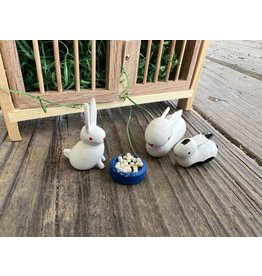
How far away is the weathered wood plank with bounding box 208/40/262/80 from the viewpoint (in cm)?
166

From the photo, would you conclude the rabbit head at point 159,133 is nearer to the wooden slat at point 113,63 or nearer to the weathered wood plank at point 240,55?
the wooden slat at point 113,63

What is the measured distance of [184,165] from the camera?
67 centimetres

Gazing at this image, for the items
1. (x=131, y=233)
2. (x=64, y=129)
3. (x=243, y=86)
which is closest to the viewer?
(x=131, y=233)

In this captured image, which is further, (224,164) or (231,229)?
(224,164)

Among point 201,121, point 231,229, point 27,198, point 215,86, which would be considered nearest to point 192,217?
point 231,229

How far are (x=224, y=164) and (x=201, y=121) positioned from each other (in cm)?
29

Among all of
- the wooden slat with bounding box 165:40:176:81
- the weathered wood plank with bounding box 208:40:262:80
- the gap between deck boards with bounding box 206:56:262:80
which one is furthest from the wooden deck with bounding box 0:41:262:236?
the weathered wood plank with bounding box 208:40:262:80

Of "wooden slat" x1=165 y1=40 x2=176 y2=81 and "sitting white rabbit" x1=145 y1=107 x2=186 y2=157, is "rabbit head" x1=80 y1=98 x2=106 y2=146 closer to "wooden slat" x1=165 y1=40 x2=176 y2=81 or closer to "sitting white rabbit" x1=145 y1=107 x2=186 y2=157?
"sitting white rabbit" x1=145 y1=107 x2=186 y2=157

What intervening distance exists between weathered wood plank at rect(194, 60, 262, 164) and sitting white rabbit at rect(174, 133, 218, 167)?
19cm

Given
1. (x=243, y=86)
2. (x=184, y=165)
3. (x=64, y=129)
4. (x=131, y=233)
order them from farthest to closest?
(x=243, y=86) → (x=64, y=129) → (x=184, y=165) → (x=131, y=233)

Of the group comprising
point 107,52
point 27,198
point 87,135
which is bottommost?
point 27,198

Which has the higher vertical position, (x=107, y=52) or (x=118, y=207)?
(x=107, y=52)

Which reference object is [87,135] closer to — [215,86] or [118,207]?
[118,207]

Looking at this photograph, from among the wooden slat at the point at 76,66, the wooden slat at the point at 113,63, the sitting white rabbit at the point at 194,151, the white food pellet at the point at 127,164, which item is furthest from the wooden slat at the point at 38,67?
the sitting white rabbit at the point at 194,151
